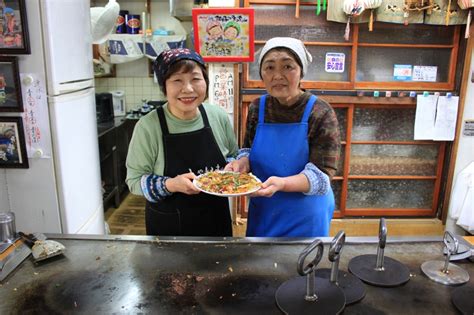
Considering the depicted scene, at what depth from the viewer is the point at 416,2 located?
142 inches

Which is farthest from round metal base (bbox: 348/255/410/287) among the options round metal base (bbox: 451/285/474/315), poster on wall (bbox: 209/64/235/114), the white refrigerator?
poster on wall (bbox: 209/64/235/114)

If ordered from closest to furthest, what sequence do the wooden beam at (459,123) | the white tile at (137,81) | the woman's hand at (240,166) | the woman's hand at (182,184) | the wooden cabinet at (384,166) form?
the woman's hand at (182,184), the woman's hand at (240,166), the wooden beam at (459,123), the wooden cabinet at (384,166), the white tile at (137,81)

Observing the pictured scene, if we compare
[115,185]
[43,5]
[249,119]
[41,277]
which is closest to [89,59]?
[43,5]

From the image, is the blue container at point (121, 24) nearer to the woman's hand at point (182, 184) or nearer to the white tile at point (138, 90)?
the white tile at point (138, 90)

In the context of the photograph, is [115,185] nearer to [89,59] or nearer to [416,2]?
[89,59]

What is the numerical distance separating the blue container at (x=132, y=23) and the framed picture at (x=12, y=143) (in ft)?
12.7

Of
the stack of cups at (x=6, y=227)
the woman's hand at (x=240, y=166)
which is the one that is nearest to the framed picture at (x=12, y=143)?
the stack of cups at (x=6, y=227)

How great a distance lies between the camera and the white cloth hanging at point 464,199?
3.87 meters

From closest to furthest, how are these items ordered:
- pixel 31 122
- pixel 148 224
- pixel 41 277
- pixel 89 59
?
pixel 41 277 < pixel 148 224 < pixel 31 122 < pixel 89 59

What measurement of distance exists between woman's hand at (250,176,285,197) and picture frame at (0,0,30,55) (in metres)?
1.43

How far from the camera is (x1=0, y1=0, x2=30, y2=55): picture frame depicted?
2000mm

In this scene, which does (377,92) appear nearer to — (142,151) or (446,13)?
(446,13)

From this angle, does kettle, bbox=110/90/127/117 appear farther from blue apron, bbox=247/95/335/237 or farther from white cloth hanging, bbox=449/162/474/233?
white cloth hanging, bbox=449/162/474/233

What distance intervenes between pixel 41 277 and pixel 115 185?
374 centimetres
